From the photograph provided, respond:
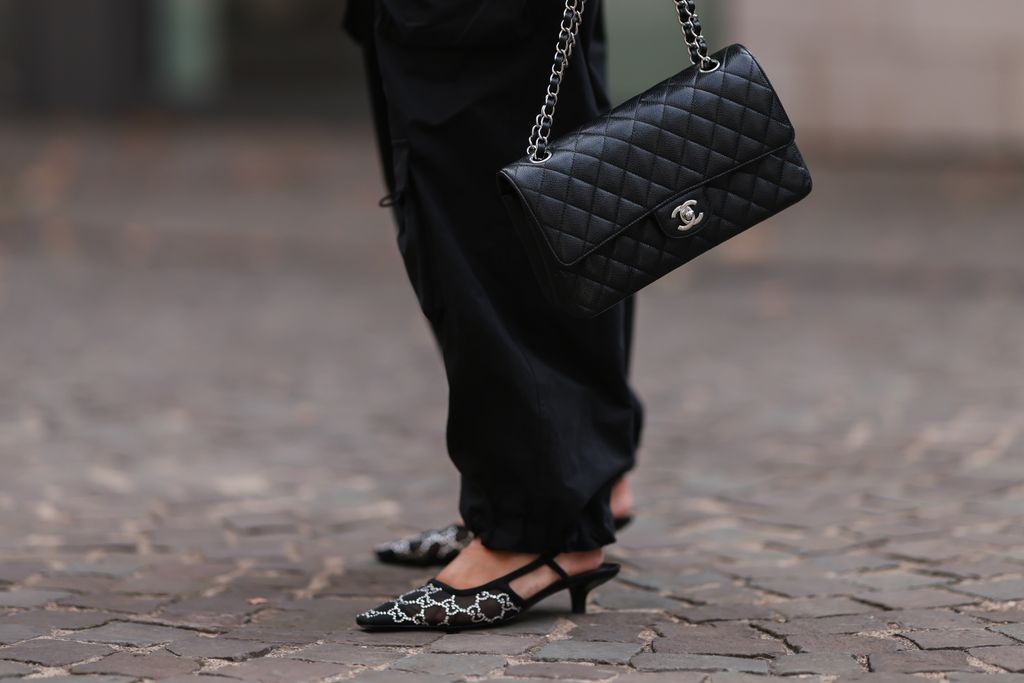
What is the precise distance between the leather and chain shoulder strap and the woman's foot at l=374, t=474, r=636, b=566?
0.94 m

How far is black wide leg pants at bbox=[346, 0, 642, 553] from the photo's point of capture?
10.0 ft

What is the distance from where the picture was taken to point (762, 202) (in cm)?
296

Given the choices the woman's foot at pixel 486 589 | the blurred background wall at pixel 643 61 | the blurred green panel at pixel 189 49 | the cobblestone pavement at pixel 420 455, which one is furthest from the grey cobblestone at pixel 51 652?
the blurred green panel at pixel 189 49

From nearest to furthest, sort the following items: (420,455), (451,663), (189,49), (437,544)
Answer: (451,663)
(437,544)
(420,455)
(189,49)

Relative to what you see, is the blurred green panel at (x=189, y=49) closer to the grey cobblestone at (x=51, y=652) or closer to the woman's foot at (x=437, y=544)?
the woman's foot at (x=437, y=544)

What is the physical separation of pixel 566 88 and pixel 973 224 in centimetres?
648

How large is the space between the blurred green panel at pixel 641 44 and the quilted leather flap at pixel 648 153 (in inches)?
376

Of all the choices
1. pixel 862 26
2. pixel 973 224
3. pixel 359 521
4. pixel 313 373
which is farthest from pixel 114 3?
pixel 359 521

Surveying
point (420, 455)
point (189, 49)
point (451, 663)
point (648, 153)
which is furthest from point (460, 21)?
point (189, 49)

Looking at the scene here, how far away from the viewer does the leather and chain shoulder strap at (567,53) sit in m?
2.92

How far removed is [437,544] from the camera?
3605 mm

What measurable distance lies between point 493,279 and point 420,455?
1.77 m

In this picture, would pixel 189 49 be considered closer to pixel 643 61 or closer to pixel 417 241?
pixel 643 61

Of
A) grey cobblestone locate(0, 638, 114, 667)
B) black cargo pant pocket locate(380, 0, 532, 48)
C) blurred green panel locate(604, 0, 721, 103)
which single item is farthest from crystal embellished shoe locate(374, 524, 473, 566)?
blurred green panel locate(604, 0, 721, 103)
